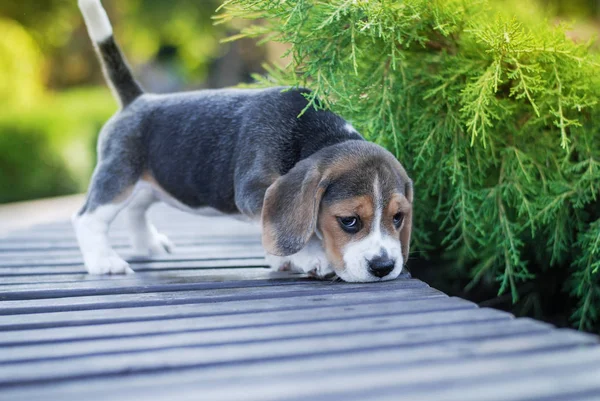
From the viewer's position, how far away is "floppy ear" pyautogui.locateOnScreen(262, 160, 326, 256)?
3.47 m

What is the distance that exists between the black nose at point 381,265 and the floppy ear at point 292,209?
0.34 meters

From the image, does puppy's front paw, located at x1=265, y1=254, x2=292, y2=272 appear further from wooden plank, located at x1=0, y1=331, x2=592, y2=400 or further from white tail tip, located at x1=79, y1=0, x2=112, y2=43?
white tail tip, located at x1=79, y1=0, x2=112, y2=43

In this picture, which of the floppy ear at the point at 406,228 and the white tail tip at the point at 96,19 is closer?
the floppy ear at the point at 406,228

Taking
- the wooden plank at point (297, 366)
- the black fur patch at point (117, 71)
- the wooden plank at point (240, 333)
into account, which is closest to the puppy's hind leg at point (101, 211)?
the black fur patch at point (117, 71)

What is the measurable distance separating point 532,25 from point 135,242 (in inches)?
117

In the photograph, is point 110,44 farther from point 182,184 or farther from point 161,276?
point 161,276

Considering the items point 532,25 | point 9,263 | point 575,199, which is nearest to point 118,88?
point 9,263

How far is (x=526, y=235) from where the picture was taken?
15.2 ft

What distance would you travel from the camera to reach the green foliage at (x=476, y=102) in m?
3.93

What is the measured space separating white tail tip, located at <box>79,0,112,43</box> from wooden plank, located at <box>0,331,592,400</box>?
3025 mm

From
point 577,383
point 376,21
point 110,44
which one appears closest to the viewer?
point 577,383

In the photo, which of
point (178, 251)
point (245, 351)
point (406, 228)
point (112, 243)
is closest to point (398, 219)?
point (406, 228)

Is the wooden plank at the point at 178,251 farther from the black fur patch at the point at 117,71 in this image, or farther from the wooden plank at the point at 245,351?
the wooden plank at the point at 245,351

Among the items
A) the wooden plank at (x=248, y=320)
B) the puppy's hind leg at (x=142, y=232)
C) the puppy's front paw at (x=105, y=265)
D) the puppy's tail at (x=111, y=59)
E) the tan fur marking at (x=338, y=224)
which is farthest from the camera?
the puppy's hind leg at (x=142, y=232)
